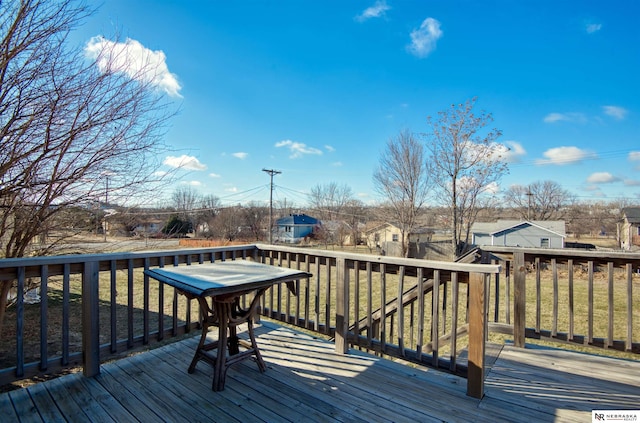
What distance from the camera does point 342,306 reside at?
9.12 ft

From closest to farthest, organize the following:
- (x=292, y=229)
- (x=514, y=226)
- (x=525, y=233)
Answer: (x=525, y=233) → (x=514, y=226) → (x=292, y=229)

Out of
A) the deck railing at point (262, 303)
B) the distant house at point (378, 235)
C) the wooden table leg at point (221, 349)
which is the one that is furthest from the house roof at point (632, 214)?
the wooden table leg at point (221, 349)

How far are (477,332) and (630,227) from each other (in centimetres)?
3290

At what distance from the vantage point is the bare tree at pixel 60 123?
2.72 m

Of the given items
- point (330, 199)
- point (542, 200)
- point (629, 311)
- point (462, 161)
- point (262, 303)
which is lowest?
point (262, 303)

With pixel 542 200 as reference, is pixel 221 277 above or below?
below

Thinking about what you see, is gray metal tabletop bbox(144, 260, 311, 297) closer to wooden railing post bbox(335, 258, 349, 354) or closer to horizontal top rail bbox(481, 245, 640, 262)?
wooden railing post bbox(335, 258, 349, 354)

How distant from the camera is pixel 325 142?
21141mm

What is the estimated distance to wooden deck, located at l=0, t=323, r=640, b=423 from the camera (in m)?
1.84

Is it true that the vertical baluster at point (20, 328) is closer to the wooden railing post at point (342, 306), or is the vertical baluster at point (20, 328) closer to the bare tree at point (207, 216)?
the wooden railing post at point (342, 306)

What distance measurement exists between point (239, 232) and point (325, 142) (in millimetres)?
11147

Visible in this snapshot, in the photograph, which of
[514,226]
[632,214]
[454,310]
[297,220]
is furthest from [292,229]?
[454,310]

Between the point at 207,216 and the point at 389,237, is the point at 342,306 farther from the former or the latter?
the point at 207,216

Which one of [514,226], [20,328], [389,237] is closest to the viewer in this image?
[20,328]
